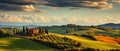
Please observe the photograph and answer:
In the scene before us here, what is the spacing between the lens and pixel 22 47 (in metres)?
134

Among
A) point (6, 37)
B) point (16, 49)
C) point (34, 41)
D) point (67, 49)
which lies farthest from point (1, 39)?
point (67, 49)

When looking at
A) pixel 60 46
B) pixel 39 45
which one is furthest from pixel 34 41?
pixel 60 46

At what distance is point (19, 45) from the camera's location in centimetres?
13788

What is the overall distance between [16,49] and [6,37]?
32.2 meters

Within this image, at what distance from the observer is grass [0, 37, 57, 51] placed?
130 metres

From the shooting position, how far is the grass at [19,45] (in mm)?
130000

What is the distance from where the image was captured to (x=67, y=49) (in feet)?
433

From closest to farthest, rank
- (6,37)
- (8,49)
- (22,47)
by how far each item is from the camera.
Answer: (8,49)
(22,47)
(6,37)

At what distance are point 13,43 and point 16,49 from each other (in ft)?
48.1

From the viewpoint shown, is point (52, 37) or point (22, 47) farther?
point (52, 37)

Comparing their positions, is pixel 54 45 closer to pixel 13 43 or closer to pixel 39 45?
pixel 39 45

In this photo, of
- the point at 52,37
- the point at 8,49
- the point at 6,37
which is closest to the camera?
the point at 8,49

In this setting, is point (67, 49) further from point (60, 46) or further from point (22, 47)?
point (22, 47)

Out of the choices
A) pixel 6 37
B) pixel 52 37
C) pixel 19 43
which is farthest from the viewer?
pixel 52 37
